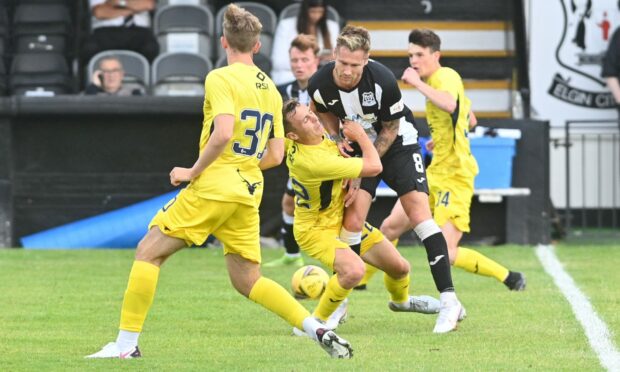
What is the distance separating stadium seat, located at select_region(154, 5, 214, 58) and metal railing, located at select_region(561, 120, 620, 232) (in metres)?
4.47

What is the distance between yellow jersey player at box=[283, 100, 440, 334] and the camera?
27.3 ft

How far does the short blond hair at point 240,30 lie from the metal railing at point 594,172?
10014 millimetres

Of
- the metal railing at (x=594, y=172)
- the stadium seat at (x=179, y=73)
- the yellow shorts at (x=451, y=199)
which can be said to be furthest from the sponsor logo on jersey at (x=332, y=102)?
the metal railing at (x=594, y=172)

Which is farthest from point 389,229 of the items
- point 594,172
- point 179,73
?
point 594,172

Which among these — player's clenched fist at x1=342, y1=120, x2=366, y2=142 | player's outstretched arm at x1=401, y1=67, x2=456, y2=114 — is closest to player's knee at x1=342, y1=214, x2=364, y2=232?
player's clenched fist at x1=342, y1=120, x2=366, y2=142

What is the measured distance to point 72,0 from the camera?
18125mm

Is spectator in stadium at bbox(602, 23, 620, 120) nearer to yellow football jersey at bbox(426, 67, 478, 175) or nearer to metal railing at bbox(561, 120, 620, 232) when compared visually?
metal railing at bbox(561, 120, 620, 232)

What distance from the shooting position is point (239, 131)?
7547mm

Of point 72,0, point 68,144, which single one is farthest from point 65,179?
point 72,0

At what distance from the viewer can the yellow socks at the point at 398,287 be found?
357 inches

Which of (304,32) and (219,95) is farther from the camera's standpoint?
(304,32)

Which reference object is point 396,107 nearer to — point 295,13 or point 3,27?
point 295,13

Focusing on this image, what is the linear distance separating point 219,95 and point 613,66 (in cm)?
1017

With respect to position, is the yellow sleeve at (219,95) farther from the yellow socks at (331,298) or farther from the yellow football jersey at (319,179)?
the yellow socks at (331,298)
